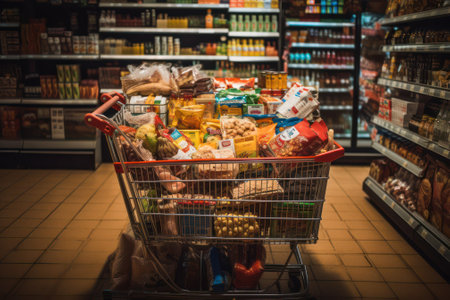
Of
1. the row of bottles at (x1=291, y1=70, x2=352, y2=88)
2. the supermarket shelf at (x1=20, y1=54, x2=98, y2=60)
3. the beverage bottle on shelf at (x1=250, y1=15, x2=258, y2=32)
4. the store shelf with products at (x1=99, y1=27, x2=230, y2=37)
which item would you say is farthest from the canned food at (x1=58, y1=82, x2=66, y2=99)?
the row of bottles at (x1=291, y1=70, x2=352, y2=88)

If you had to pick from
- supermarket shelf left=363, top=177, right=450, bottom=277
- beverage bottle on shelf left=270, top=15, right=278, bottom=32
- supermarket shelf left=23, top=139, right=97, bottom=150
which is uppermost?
beverage bottle on shelf left=270, top=15, right=278, bottom=32

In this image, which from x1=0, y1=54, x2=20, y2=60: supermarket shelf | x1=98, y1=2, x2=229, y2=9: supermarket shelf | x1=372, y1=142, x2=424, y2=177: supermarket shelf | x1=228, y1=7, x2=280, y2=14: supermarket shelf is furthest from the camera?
x1=228, y1=7, x2=280, y2=14: supermarket shelf

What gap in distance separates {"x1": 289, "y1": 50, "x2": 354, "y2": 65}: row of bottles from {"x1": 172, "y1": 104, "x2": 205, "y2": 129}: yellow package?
3.49m

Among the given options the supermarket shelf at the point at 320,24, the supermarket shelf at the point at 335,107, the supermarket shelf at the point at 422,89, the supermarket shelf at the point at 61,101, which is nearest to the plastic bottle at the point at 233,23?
the supermarket shelf at the point at 320,24

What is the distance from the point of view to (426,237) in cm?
308

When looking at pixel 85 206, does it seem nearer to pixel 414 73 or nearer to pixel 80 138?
pixel 80 138

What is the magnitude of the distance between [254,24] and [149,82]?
124 inches

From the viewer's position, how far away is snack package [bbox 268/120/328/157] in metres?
2.05

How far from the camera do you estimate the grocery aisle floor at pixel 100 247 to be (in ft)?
9.00

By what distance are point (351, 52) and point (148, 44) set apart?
111 inches

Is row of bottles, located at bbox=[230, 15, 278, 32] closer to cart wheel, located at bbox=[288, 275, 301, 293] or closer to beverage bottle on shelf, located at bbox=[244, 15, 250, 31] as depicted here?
beverage bottle on shelf, located at bbox=[244, 15, 250, 31]

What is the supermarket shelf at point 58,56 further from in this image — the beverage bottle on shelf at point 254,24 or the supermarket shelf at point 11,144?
the beverage bottle on shelf at point 254,24

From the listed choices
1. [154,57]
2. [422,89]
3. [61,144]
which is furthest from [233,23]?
[422,89]

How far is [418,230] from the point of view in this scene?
3.21 meters
